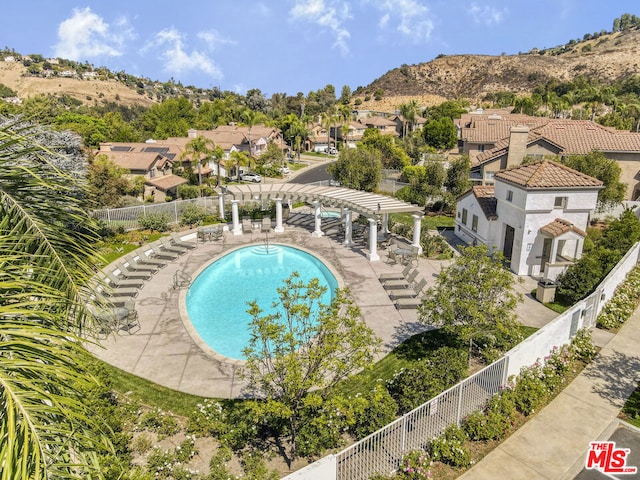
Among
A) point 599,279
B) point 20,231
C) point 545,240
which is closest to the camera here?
point 20,231

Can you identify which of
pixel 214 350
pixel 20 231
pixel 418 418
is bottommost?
pixel 214 350

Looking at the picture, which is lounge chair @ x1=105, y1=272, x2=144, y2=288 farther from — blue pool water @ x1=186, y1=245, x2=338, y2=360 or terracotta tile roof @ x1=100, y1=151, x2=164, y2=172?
terracotta tile roof @ x1=100, y1=151, x2=164, y2=172

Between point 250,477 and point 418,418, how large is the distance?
4481mm

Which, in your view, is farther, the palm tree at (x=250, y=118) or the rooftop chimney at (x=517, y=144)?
the palm tree at (x=250, y=118)

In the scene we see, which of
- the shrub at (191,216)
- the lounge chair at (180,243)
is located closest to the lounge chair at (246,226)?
the shrub at (191,216)

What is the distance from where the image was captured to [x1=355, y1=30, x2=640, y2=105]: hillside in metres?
147

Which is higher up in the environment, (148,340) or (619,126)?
(619,126)

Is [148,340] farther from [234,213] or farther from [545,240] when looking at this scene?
[545,240]

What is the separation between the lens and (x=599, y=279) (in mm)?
20922

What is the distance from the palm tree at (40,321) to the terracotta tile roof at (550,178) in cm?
2345

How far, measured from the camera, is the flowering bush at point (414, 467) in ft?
35.5

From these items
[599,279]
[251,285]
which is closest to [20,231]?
[251,285]

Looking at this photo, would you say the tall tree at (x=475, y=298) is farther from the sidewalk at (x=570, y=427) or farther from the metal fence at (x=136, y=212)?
the metal fence at (x=136, y=212)

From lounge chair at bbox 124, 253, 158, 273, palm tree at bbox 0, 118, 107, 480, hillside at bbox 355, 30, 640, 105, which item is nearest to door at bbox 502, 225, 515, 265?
lounge chair at bbox 124, 253, 158, 273
